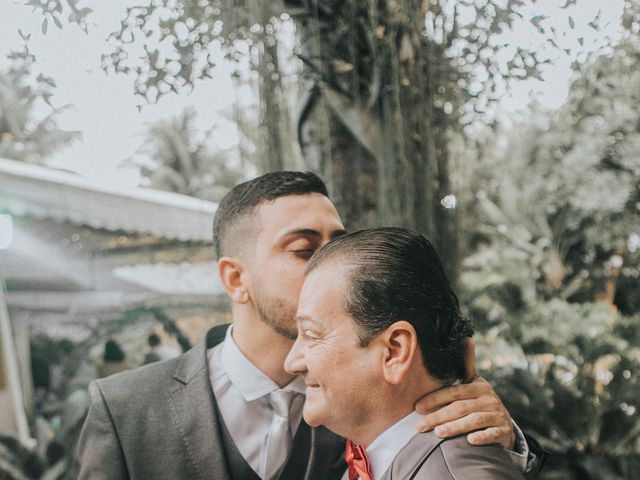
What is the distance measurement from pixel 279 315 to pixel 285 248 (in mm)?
179

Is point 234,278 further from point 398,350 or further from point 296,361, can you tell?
point 398,350

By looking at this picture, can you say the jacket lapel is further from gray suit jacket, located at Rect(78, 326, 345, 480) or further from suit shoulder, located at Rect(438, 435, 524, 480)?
suit shoulder, located at Rect(438, 435, 524, 480)

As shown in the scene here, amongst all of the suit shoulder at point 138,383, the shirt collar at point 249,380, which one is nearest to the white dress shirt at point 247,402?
the shirt collar at point 249,380

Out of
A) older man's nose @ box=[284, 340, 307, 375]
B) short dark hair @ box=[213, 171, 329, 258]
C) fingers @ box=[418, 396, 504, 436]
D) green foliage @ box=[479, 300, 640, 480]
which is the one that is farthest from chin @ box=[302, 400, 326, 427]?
green foliage @ box=[479, 300, 640, 480]

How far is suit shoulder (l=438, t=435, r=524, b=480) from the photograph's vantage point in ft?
4.07

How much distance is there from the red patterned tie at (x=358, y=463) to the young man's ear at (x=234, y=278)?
568 mm

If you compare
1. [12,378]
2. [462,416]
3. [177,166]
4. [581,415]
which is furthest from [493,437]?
[177,166]

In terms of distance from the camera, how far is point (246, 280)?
1.88 meters

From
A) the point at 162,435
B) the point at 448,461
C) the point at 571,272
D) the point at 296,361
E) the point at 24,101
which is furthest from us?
the point at 571,272

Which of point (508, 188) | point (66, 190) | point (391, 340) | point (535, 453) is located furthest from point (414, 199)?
point (508, 188)

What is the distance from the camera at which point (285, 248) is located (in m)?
1.80

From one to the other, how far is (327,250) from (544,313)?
15.6m

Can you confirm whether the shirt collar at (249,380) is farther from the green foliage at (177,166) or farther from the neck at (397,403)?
Result: the green foliage at (177,166)

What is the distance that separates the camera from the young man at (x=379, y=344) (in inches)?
53.2
